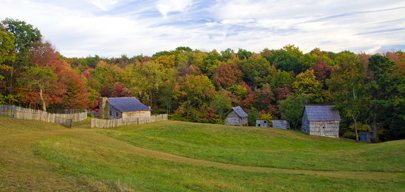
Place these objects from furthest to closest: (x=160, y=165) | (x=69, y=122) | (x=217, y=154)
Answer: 1. (x=69, y=122)
2. (x=217, y=154)
3. (x=160, y=165)

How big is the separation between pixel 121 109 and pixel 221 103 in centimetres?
2290

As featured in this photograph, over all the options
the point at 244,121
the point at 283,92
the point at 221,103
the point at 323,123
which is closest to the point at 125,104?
the point at 221,103

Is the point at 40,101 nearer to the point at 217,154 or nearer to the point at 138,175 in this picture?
the point at 217,154

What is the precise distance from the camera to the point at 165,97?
231ft

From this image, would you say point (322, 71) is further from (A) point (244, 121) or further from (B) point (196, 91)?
(B) point (196, 91)

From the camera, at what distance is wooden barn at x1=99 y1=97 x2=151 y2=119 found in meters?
47.8

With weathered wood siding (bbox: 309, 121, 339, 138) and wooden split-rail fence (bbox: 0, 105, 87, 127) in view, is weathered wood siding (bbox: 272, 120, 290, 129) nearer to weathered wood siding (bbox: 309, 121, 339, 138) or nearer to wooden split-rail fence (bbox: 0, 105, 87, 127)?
weathered wood siding (bbox: 309, 121, 339, 138)

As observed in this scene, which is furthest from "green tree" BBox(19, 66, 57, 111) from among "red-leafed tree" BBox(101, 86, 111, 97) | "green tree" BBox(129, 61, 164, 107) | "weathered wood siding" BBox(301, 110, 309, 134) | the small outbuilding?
"weathered wood siding" BBox(301, 110, 309, 134)

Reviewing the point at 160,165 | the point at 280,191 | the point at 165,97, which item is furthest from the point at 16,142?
the point at 165,97

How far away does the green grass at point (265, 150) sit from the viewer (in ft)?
73.2

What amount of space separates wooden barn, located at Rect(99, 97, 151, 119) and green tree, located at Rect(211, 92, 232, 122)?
1644 cm

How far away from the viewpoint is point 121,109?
47375 millimetres

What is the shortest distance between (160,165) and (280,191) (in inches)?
330

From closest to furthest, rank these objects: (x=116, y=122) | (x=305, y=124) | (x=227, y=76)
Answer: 1. (x=116, y=122)
2. (x=305, y=124)
3. (x=227, y=76)
